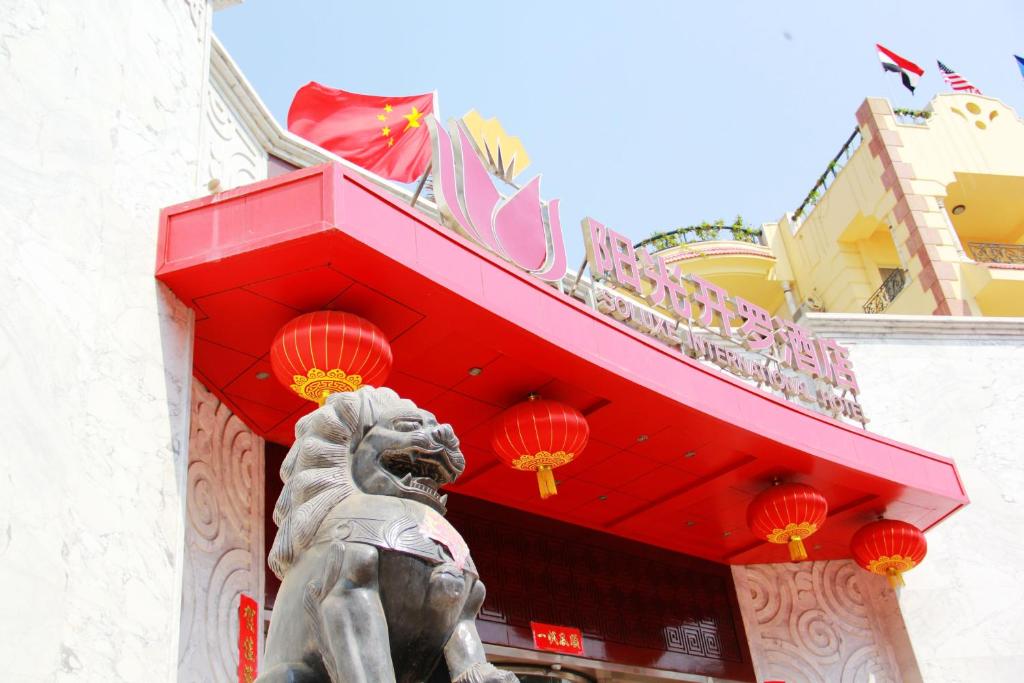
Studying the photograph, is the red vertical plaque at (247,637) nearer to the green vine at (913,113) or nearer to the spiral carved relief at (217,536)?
the spiral carved relief at (217,536)

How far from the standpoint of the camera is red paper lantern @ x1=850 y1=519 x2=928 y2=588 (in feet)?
27.3

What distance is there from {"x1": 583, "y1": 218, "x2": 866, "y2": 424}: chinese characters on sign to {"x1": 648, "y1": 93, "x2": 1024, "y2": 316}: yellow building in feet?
15.9

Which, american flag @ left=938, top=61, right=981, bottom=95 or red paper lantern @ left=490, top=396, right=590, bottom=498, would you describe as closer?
red paper lantern @ left=490, top=396, right=590, bottom=498

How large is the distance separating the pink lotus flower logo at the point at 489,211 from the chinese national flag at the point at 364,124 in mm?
2613

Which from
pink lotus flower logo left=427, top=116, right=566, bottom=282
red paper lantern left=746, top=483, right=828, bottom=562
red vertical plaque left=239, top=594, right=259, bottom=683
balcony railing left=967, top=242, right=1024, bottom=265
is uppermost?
balcony railing left=967, top=242, right=1024, bottom=265

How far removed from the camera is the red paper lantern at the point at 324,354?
515 centimetres

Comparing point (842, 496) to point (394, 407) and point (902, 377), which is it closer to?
point (902, 377)

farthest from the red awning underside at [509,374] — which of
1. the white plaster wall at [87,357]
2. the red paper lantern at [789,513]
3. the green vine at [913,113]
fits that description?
the green vine at [913,113]

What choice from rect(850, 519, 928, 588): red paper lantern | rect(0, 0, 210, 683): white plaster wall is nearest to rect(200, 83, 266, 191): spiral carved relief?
rect(0, 0, 210, 683): white plaster wall

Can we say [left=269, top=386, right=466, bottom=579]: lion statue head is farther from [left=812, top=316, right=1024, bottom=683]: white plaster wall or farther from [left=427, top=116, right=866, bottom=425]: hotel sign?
[left=812, top=316, right=1024, bottom=683]: white plaster wall

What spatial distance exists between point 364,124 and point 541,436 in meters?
5.07

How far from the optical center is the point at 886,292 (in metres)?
15.1

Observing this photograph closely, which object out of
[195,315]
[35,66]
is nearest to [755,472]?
[195,315]

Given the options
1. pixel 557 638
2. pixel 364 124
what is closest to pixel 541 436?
pixel 557 638
